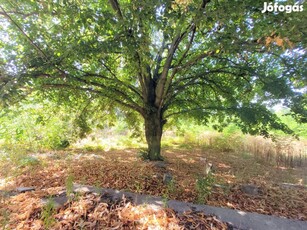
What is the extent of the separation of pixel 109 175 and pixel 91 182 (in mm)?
503

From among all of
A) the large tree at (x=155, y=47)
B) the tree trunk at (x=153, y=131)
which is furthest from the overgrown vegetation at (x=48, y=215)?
the tree trunk at (x=153, y=131)

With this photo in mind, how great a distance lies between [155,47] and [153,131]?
9.23 ft

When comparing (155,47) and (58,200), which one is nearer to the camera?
(58,200)

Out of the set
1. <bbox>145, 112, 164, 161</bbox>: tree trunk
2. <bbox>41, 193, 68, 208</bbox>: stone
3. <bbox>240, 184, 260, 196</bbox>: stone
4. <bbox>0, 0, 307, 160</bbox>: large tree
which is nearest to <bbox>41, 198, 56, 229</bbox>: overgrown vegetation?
<bbox>41, 193, 68, 208</bbox>: stone

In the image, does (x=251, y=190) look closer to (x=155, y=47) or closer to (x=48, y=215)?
(x=155, y=47)

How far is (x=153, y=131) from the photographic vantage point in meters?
5.43

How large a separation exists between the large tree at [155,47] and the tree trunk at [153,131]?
3 cm

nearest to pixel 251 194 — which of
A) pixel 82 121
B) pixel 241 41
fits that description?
pixel 241 41

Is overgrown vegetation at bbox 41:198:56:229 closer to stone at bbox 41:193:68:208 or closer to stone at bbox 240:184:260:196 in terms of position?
stone at bbox 41:193:68:208

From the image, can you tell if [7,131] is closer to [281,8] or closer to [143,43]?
[143,43]

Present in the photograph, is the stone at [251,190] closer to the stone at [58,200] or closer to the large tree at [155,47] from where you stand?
the large tree at [155,47]

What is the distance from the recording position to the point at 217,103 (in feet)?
17.5

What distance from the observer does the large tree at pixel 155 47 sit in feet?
8.00

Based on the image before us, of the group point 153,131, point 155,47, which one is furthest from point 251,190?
point 155,47
